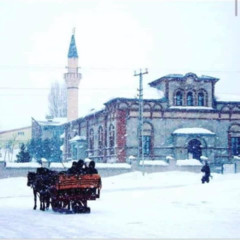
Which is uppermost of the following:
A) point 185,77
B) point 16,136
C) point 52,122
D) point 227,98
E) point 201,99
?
point 185,77

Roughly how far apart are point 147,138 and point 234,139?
710 centimetres

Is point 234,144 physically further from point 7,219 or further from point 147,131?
point 7,219

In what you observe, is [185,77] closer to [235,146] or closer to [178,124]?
[178,124]

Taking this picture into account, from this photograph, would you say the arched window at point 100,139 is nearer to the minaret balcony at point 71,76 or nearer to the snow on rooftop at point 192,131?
the snow on rooftop at point 192,131

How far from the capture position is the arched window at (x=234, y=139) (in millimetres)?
41688

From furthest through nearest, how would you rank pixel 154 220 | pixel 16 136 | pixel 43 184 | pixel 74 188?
pixel 16 136
pixel 43 184
pixel 74 188
pixel 154 220

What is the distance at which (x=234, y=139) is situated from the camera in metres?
41.9

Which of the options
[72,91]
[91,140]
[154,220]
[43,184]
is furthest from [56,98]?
[154,220]

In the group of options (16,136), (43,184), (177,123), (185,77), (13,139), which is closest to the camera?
(43,184)

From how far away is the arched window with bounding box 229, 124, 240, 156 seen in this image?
41688mm

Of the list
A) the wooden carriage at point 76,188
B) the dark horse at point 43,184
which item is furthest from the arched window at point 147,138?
the wooden carriage at point 76,188

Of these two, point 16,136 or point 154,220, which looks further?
point 16,136

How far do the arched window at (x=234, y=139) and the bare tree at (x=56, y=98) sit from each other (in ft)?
79.9

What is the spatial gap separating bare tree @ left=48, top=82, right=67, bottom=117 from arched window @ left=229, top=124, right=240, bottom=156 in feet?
79.9
